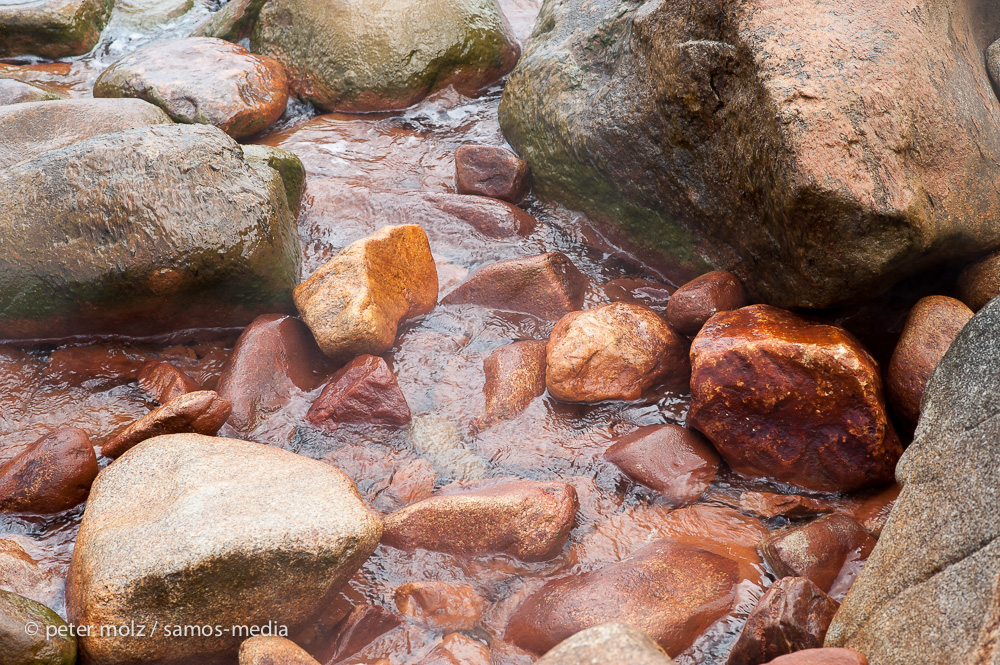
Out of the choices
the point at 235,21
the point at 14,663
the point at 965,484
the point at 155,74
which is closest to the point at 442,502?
the point at 14,663

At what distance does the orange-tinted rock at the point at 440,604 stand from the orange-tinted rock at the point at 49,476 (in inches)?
62.1


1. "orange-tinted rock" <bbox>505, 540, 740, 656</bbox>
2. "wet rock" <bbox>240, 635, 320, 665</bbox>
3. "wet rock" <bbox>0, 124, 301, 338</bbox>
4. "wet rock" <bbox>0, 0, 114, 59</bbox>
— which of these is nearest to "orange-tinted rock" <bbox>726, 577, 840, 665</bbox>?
"orange-tinted rock" <bbox>505, 540, 740, 656</bbox>

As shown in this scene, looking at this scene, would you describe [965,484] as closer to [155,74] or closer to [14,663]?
[14,663]

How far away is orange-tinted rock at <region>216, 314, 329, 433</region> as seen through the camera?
3.77 m

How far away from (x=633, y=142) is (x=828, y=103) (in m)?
1.35

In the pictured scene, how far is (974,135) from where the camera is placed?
11.8ft

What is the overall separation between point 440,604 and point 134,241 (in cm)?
264

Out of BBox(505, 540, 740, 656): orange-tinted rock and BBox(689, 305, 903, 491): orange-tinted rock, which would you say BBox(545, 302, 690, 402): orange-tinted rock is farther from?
BBox(505, 540, 740, 656): orange-tinted rock

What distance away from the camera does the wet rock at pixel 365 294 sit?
3.88 m

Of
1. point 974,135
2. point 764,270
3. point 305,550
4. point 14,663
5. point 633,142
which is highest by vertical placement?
point 974,135

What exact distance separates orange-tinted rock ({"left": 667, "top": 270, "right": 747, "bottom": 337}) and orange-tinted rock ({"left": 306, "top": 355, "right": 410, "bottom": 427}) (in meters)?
1.58

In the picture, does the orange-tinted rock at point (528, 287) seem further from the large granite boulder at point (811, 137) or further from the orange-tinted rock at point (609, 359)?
the large granite boulder at point (811, 137)

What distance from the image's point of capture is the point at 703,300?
383 centimetres

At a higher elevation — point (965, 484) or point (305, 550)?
point (965, 484)
